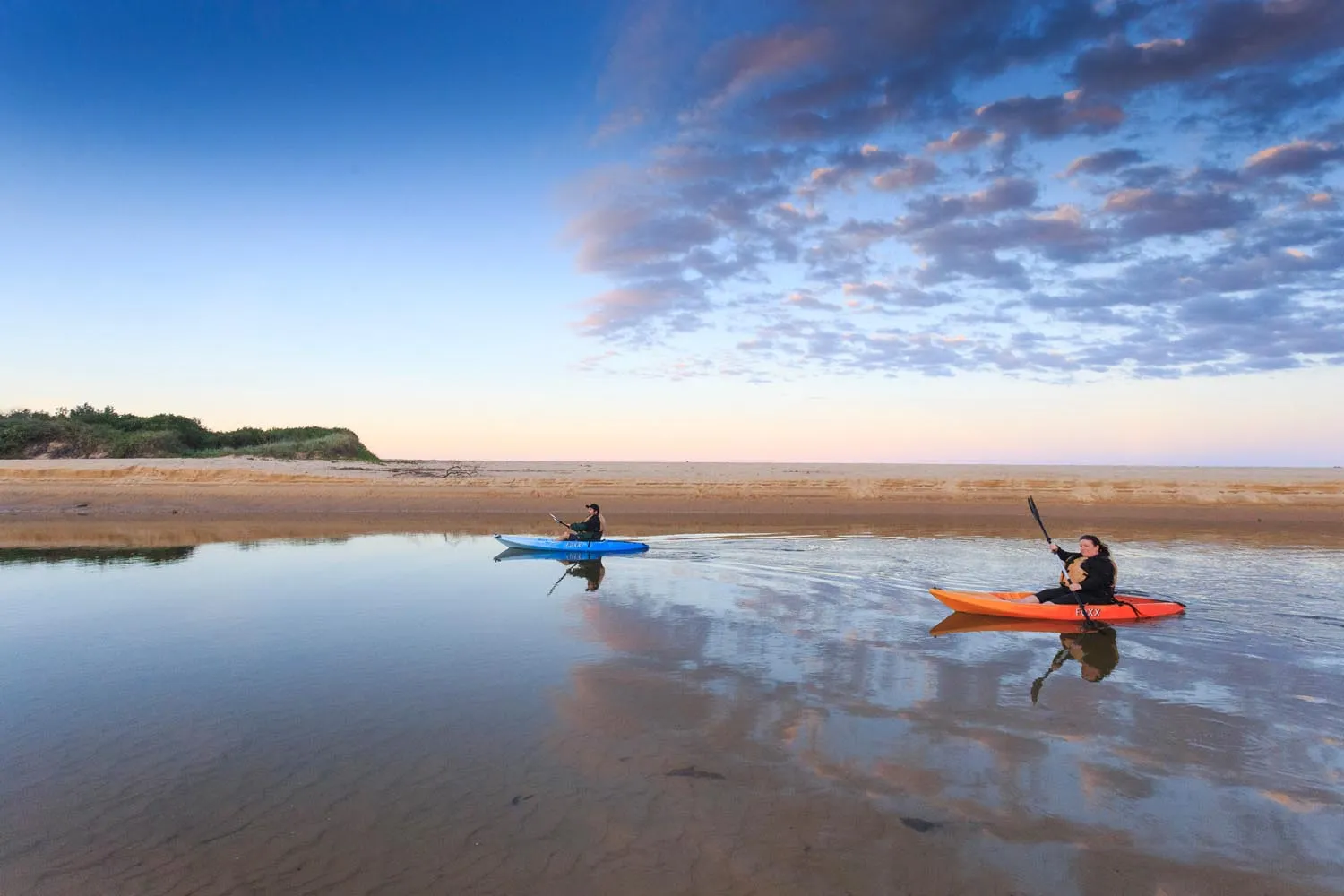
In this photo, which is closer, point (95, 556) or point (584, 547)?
point (95, 556)

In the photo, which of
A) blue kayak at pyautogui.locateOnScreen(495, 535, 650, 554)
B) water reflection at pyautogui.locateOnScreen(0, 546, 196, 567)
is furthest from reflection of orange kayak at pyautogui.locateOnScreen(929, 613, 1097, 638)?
water reflection at pyautogui.locateOnScreen(0, 546, 196, 567)

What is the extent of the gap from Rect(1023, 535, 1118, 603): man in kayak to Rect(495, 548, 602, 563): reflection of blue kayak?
12.7 m

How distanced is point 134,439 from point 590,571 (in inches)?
2077

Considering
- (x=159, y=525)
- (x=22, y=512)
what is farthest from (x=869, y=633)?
(x=22, y=512)

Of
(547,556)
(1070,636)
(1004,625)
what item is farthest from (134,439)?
(1070,636)

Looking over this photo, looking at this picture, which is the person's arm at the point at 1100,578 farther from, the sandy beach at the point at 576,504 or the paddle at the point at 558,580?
the sandy beach at the point at 576,504

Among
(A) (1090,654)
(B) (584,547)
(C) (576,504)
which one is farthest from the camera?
(C) (576,504)

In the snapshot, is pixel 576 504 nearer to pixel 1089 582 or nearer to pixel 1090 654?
pixel 1089 582

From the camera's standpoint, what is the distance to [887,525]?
101 ft

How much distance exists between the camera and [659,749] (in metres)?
7.75

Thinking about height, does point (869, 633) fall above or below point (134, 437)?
below

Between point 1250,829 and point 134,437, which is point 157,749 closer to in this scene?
point 1250,829

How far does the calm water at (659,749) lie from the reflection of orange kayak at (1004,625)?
40 centimetres

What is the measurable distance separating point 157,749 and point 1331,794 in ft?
36.3
